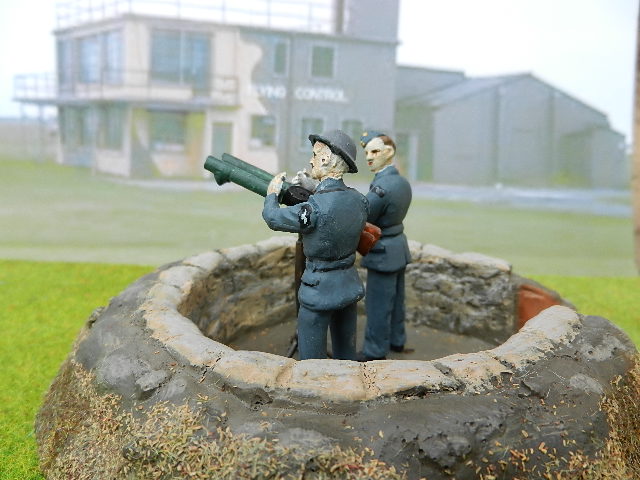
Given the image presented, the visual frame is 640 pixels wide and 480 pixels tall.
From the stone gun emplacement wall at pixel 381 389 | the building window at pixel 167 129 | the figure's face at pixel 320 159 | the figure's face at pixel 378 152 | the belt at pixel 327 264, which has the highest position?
the building window at pixel 167 129

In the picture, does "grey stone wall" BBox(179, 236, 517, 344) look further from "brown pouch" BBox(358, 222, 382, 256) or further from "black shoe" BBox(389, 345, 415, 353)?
"brown pouch" BBox(358, 222, 382, 256)

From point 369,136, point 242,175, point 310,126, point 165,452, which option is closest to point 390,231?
point 369,136

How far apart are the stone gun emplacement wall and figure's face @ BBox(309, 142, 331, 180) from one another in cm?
99

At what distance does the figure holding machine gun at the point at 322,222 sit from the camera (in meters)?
3.34

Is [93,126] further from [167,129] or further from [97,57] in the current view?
[167,129]

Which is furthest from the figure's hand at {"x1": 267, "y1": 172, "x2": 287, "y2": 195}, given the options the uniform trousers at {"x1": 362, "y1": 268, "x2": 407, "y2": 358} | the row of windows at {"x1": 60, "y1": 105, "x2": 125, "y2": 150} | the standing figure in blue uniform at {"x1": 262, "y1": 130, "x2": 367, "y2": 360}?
the row of windows at {"x1": 60, "y1": 105, "x2": 125, "y2": 150}

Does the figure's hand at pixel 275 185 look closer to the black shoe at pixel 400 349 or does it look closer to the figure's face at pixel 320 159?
the figure's face at pixel 320 159

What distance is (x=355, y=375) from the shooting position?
Answer: 290cm

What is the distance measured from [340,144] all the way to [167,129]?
6335mm

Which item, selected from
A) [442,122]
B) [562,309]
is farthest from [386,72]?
[562,309]

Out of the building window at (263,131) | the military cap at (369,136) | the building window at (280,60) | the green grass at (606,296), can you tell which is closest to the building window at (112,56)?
the building window at (263,131)

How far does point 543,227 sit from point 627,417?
25.2ft

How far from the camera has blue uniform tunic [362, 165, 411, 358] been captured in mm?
4285

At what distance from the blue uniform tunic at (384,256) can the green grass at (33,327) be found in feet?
7.39
